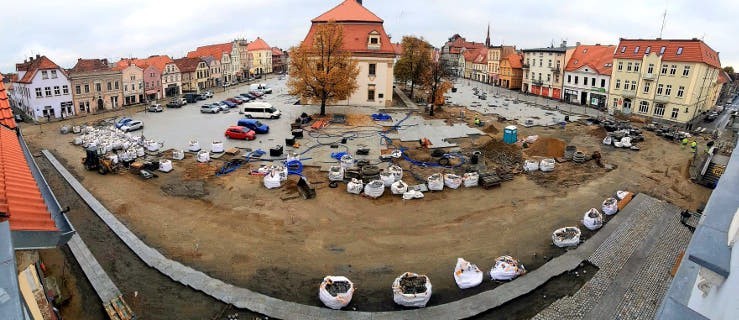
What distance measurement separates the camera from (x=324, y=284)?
40.2 feet

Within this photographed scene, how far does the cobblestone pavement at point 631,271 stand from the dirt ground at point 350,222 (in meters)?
2.01

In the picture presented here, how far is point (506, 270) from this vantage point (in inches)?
519

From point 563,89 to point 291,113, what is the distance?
40.1 metres

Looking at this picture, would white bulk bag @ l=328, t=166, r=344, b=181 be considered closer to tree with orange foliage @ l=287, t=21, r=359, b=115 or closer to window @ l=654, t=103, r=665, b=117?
tree with orange foliage @ l=287, t=21, r=359, b=115

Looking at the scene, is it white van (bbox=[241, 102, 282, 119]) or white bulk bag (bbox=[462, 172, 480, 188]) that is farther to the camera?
white van (bbox=[241, 102, 282, 119])

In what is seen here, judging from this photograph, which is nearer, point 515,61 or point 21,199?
point 21,199

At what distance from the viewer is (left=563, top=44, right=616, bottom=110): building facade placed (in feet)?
167

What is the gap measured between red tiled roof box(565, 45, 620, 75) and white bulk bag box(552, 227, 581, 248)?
141 ft

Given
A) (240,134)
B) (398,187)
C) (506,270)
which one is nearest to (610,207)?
(506,270)

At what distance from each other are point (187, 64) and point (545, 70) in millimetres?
55741

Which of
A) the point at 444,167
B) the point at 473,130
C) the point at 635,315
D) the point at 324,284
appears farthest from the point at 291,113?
the point at 635,315

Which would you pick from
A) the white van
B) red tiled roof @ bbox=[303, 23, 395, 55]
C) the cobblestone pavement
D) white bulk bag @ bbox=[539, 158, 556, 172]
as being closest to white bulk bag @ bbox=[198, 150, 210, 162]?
the white van

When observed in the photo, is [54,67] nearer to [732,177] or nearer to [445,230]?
[445,230]

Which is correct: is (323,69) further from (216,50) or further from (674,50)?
(216,50)
